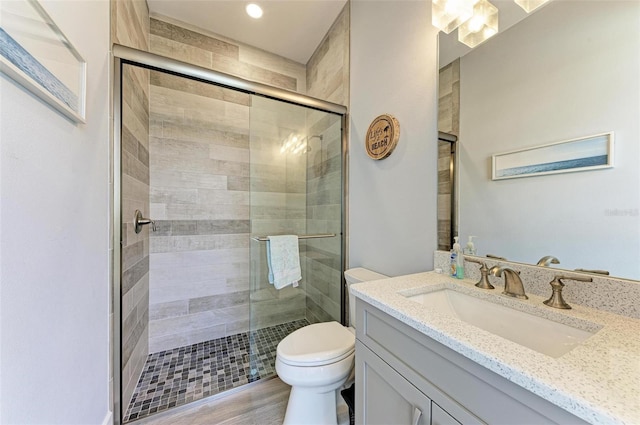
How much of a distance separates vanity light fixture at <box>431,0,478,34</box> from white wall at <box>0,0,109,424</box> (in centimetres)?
150

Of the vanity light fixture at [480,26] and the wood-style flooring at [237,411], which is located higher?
the vanity light fixture at [480,26]

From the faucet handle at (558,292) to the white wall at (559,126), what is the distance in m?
0.06

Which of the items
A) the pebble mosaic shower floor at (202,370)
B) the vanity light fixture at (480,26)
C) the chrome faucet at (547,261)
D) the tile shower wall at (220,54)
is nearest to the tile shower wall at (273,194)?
the pebble mosaic shower floor at (202,370)

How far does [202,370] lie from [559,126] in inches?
96.4

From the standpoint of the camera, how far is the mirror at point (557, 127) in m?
0.65

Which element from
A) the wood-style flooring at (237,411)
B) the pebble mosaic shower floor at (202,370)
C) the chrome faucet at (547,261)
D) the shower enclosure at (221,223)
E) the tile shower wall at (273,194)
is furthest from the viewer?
the tile shower wall at (273,194)

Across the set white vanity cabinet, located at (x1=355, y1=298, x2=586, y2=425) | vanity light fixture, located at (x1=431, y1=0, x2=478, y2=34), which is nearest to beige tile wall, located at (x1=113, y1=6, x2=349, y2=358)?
vanity light fixture, located at (x1=431, y1=0, x2=478, y2=34)

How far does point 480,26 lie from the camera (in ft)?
3.25

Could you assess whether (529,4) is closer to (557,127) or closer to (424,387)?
(557,127)

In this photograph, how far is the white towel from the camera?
1.65 meters

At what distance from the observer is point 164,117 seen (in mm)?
1913

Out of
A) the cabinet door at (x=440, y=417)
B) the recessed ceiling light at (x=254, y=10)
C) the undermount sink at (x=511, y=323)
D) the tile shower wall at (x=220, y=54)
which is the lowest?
the cabinet door at (x=440, y=417)

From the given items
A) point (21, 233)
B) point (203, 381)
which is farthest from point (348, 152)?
point (203, 381)

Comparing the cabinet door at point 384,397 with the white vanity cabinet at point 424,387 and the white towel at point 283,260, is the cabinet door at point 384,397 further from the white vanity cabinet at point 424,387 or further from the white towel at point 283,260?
the white towel at point 283,260
